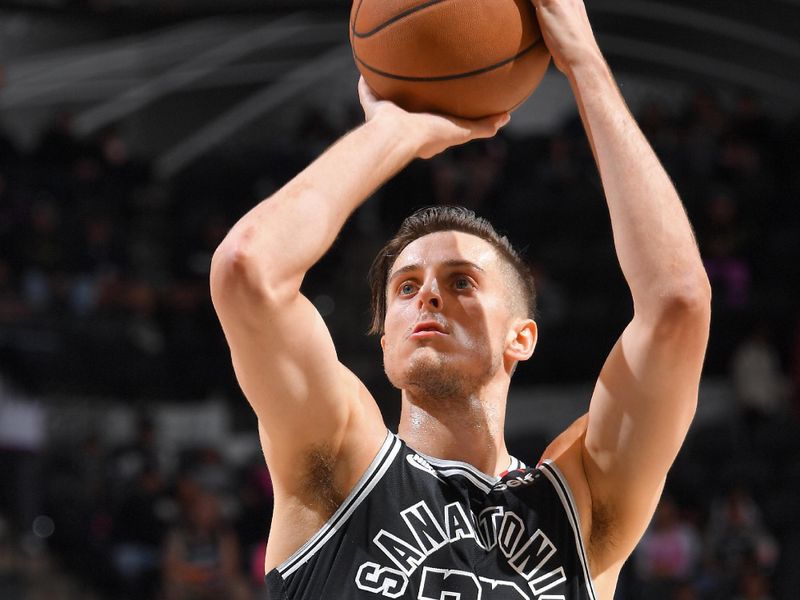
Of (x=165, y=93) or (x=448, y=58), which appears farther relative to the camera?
(x=165, y=93)

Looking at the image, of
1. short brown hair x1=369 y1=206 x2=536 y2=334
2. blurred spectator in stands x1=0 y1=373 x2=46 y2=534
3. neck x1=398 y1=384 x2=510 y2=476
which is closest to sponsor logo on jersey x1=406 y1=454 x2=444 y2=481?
neck x1=398 y1=384 x2=510 y2=476

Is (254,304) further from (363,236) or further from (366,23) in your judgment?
(363,236)

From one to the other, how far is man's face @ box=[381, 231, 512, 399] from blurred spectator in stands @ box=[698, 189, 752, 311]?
21.7 ft

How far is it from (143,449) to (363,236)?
292 cm

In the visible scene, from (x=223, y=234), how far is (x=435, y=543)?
7.20m

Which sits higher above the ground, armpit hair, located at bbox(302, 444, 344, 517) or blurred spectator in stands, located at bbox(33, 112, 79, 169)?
armpit hair, located at bbox(302, 444, 344, 517)

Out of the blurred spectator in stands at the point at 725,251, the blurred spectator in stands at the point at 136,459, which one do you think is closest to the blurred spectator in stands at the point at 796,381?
the blurred spectator in stands at the point at 725,251

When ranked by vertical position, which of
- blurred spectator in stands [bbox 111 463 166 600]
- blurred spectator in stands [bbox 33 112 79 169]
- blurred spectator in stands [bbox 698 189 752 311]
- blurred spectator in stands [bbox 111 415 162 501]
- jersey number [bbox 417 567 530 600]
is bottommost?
blurred spectator in stands [bbox 698 189 752 311]

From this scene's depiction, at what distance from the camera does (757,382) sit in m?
8.66

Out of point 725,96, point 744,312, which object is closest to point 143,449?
point 744,312

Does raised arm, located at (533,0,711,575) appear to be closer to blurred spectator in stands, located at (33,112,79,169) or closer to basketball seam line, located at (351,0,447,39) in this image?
basketball seam line, located at (351,0,447,39)

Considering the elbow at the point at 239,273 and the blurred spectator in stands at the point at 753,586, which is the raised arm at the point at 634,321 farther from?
the blurred spectator in stands at the point at 753,586

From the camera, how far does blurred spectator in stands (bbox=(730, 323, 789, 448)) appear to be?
8.62 m

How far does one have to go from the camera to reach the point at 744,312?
353 inches
